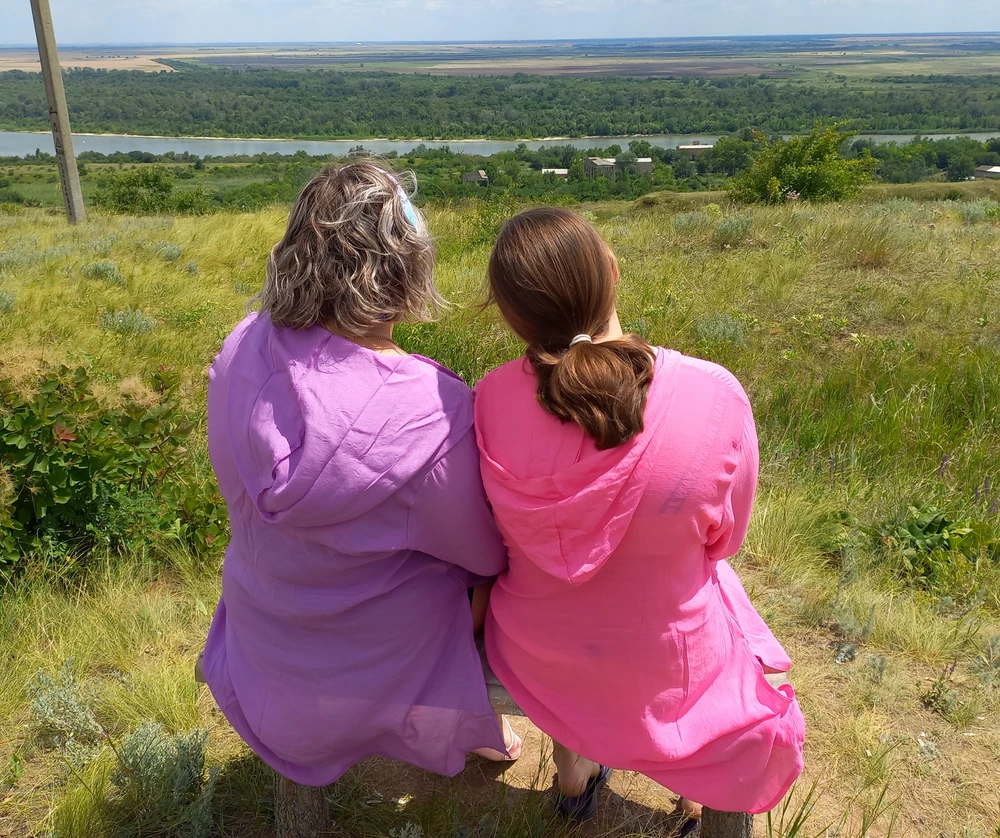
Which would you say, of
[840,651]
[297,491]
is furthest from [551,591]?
[840,651]

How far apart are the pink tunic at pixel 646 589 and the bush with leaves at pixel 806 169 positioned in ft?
47.7

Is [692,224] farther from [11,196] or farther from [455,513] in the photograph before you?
[11,196]

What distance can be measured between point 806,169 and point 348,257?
1614 cm

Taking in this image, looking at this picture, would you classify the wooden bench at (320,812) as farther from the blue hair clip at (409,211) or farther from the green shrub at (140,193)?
the green shrub at (140,193)

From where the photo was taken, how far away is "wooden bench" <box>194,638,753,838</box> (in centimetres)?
157

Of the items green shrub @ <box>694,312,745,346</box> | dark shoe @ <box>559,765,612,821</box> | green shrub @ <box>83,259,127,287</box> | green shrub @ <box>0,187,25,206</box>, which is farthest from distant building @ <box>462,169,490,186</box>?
dark shoe @ <box>559,765,612,821</box>

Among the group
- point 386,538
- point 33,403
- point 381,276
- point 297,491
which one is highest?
point 381,276

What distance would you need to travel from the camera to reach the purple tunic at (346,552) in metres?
1.34

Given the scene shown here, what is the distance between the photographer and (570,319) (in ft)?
4.42

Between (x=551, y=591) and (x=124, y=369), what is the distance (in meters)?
4.04

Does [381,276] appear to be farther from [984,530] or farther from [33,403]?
[984,530]

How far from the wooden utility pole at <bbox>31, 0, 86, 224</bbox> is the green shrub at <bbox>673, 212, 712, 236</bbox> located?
8.02m

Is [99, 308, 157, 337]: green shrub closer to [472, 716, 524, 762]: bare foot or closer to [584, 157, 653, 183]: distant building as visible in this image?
[472, 716, 524, 762]: bare foot

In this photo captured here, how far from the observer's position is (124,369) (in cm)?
462
